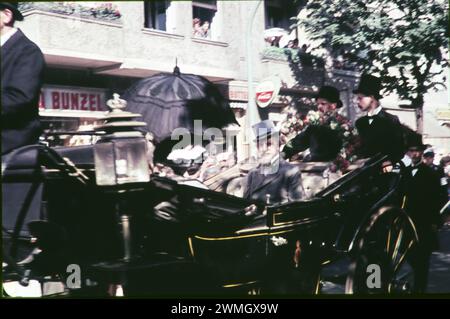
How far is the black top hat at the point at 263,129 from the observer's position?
3209mm

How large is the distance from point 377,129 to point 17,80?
2.05 m

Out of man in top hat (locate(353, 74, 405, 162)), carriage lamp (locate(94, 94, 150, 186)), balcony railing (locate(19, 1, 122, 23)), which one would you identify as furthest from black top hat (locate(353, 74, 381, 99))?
carriage lamp (locate(94, 94, 150, 186))

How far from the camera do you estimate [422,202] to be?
12.9 feet

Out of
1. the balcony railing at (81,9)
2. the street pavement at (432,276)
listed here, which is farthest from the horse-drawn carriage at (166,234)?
the balcony railing at (81,9)

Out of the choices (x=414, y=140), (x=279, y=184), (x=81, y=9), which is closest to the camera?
(x=81, y=9)

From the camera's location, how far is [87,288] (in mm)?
2635

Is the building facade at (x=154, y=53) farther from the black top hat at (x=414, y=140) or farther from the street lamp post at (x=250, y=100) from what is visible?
the black top hat at (x=414, y=140)

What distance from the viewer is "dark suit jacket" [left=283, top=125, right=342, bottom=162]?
11.4ft

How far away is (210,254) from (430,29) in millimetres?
1670

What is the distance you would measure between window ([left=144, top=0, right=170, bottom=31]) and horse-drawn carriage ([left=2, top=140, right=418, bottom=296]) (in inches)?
28.6

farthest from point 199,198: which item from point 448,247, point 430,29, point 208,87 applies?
point 448,247

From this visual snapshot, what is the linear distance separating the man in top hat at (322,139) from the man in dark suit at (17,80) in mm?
1548

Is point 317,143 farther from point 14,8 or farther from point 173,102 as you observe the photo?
point 14,8

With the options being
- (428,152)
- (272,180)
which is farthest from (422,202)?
(272,180)
